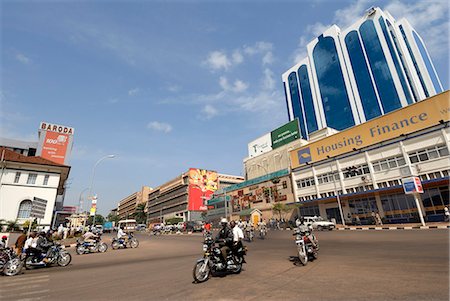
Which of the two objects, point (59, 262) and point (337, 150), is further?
point (337, 150)

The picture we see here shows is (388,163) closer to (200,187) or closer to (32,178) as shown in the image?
(32,178)

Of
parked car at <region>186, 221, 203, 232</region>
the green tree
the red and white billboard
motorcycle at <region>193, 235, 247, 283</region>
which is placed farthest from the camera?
the green tree

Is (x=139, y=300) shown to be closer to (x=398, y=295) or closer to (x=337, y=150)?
(x=398, y=295)

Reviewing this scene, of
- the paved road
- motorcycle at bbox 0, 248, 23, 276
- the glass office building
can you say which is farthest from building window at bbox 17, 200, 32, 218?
the glass office building

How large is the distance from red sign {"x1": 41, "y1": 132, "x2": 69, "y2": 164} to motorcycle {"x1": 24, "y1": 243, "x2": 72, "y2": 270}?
5469 cm

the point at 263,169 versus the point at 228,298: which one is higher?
the point at 263,169

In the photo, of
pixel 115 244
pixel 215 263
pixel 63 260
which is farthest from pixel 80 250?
pixel 215 263

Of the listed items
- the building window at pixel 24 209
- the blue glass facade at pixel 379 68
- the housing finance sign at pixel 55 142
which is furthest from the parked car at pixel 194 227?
the blue glass facade at pixel 379 68

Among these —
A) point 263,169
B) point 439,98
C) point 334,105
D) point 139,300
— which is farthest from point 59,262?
point 334,105

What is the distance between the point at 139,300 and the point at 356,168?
34918 mm

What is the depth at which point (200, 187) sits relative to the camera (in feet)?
276

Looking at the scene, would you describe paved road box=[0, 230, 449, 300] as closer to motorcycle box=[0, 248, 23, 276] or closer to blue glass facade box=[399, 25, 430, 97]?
motorcycle box=[0, 248, 23, 276]

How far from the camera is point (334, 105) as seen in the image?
64.6m

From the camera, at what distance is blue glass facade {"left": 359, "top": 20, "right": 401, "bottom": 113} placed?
2053 inches
